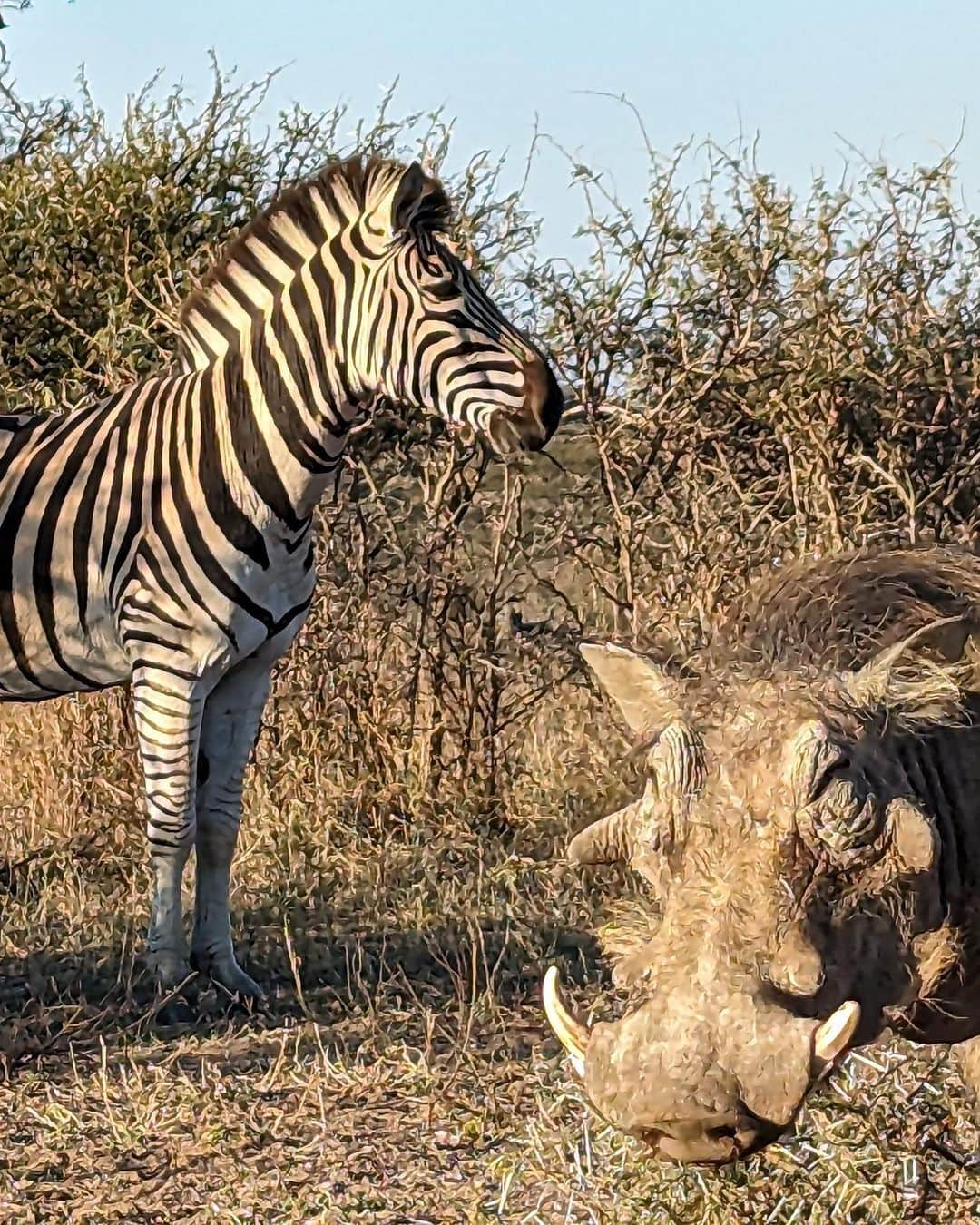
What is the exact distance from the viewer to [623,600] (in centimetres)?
655

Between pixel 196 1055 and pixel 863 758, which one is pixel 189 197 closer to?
pixel 196 1055

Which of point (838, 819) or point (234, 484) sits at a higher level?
point (234, 484)

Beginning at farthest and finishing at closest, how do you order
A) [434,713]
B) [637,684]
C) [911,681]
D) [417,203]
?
[434,713], [417,203], [637,684], [911,681]

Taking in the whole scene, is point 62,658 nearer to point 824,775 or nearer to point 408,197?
point 408,197

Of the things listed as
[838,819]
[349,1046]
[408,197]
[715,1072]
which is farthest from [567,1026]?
[408,197]

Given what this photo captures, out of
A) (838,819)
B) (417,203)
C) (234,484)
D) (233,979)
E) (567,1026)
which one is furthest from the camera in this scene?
(234,484)

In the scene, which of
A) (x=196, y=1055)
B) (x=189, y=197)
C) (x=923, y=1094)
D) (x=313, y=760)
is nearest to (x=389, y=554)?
(x=313, y=760)

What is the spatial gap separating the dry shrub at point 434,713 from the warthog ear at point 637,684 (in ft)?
2.42

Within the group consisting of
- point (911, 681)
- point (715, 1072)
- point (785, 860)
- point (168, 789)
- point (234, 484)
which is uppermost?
point (234, 484)

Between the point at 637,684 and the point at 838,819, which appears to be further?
the point at 637,684

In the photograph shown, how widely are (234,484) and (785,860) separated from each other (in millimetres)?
3250

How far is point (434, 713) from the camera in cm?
695

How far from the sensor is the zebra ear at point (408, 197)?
5.15m

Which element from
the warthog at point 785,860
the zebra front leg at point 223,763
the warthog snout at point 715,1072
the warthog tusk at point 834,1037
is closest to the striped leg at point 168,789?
the zebra front leg at point 223,763
